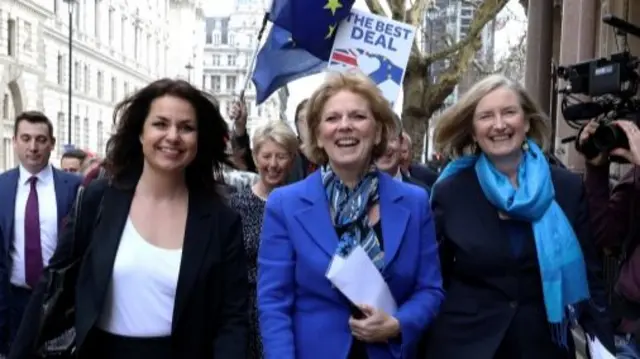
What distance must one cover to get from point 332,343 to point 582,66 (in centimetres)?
207

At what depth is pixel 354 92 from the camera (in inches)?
151

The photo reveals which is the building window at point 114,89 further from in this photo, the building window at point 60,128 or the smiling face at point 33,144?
the smiling face at point 33,144

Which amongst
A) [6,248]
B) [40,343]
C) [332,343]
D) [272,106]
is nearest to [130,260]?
[40,343]

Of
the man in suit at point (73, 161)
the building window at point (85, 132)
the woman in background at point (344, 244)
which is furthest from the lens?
the building window at point (85, 132)

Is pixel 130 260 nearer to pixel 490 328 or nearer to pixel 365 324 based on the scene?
pixel 365 324

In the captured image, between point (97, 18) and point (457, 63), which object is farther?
point (97, 18)

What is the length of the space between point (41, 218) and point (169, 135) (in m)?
3.43

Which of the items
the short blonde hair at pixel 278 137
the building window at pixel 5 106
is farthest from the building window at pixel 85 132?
the short blonde hair at pixel 278 137

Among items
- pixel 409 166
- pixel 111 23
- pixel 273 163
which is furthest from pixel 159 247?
pixel 111 23

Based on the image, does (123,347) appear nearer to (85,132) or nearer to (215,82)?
(85,132)

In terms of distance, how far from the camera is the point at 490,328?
3908mm

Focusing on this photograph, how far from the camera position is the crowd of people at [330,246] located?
11.8 ft

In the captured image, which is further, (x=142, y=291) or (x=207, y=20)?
(x=207, y=20)

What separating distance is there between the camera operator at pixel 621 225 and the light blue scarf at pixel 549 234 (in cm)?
49
